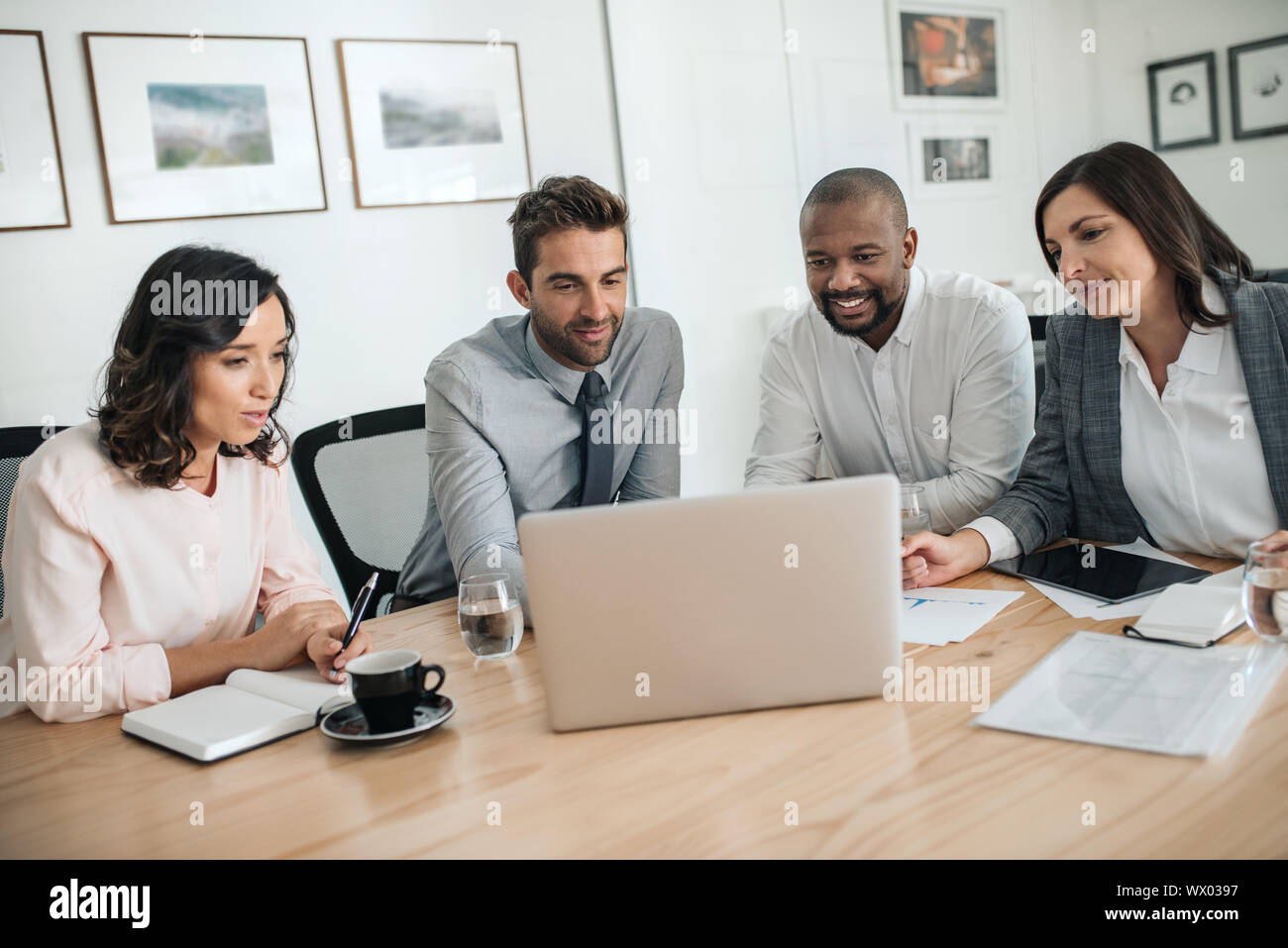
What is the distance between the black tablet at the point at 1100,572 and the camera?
1.39 meters

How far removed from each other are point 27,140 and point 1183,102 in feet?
9.74

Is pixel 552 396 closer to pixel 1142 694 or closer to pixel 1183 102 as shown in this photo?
pixel 1142 694

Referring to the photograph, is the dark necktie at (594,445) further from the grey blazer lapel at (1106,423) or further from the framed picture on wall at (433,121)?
the framed picture on wall at (433,121)

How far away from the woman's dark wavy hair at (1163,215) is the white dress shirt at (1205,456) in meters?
0.05

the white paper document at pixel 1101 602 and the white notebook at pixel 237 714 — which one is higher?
the white notebook at pixel 237 714

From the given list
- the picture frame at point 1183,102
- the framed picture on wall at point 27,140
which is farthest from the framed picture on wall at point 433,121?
the picture frame at point 1183,102

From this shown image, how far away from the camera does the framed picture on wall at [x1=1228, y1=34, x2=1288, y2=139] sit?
94.2 inches

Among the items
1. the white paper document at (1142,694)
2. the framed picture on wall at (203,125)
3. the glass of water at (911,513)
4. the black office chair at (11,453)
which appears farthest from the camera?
the framed picture on wall at (203,125)

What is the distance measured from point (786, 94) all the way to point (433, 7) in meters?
1.18

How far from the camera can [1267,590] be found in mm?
1145

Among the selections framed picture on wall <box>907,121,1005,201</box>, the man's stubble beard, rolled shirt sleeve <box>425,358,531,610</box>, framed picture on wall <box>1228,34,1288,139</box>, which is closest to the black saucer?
rolled shirt sleeve <box>425,358,531,610</box>

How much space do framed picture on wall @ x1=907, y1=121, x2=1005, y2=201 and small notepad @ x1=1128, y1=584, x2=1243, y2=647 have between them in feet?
6.71

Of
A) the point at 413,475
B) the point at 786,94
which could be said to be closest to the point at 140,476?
the point at 413,475
